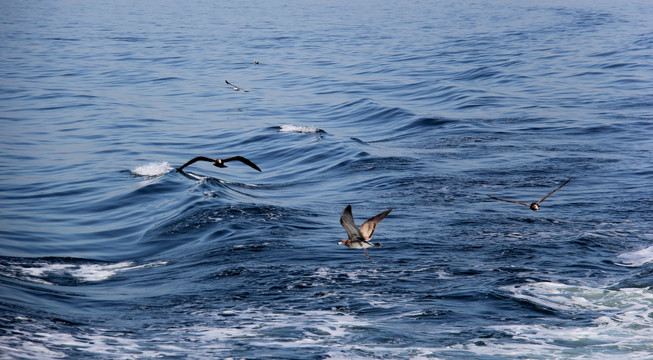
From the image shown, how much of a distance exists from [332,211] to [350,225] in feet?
34.1

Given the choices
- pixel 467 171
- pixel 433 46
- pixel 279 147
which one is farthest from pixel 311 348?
pixel 433 46

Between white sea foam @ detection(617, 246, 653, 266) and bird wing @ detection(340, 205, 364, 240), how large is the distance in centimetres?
793

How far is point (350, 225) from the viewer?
30.8 feet

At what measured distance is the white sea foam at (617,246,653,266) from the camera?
15.0 meters

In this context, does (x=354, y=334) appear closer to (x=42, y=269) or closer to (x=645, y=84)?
(x=42, y=269)

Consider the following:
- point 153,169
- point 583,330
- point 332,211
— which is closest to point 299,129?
point 153,169

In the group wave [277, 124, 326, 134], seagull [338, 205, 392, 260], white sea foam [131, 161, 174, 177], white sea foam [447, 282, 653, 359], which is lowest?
white sea foam [447, 282, 653, 359]

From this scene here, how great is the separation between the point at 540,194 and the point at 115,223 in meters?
12.0

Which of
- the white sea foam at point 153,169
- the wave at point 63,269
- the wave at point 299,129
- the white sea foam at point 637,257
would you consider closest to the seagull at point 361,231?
the wave at point 63,269

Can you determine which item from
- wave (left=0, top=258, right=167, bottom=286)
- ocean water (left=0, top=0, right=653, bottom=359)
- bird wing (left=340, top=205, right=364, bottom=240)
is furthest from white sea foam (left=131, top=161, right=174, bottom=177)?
bird wing (left=340, top=205, right=364, bottom=240)

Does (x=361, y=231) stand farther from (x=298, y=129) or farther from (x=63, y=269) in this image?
(x=298, y=129)

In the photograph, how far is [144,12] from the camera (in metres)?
107

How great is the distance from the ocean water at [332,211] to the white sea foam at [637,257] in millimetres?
61

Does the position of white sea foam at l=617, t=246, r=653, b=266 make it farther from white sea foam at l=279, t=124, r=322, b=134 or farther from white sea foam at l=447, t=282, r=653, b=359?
white sea foam at l=279, t=124, r=322, b=134
